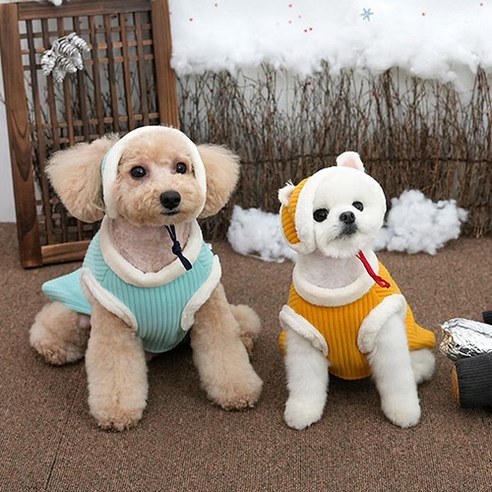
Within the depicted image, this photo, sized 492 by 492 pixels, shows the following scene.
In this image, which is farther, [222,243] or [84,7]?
[222,243]

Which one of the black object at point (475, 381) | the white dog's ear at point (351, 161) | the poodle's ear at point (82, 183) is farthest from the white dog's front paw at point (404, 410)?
the poodle's ear at point (82, 183)

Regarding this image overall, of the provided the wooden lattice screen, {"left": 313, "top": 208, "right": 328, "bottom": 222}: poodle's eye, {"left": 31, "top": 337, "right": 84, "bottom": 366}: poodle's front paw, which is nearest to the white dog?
{"left": 313, "top": 208, "right": 328, "bottom": 222}: poodle's eye

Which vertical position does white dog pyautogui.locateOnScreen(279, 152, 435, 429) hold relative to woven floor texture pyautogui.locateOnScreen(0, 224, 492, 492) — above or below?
above

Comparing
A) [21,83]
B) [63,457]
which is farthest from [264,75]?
[63,457]

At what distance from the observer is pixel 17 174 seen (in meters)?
2.58

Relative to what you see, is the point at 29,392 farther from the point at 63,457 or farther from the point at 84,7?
the point at 84,7

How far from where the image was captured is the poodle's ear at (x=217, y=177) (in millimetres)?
1725

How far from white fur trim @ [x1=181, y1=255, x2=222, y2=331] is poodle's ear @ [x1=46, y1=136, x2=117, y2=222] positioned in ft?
0.93

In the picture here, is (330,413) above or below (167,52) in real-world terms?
below

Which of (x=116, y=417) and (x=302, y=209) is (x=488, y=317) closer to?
(x=302, y=209)

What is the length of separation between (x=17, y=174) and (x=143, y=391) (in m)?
1.12

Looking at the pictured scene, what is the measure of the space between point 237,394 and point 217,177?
0.49 meters

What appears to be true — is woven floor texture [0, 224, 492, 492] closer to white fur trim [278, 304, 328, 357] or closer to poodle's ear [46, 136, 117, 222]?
white fur trim [278, 304, 328, 357]

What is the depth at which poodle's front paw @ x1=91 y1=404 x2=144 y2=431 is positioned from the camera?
1.71m
